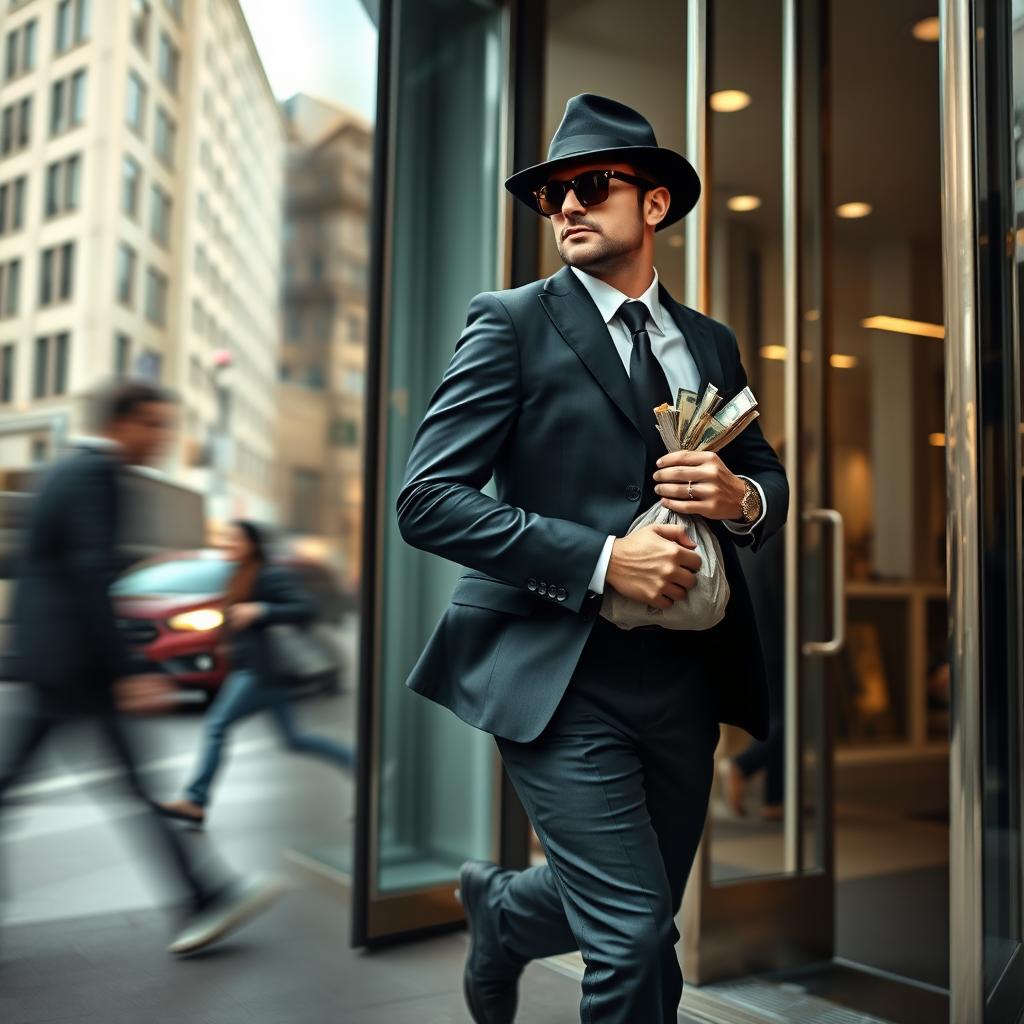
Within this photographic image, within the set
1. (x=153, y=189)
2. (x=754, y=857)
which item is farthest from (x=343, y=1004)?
(x=153, y=189)

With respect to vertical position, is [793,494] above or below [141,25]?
below

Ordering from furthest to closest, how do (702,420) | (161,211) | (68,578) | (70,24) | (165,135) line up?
(161,211), (165,135), (70,24), (68,578), (702,420)

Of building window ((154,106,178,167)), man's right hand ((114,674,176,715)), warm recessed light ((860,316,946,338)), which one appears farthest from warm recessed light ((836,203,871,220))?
man's right hand ((114,674,176,715))

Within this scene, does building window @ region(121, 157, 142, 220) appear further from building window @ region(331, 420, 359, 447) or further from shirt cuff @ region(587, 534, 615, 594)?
shirt cuff @ region(587, 534, 615, 594)

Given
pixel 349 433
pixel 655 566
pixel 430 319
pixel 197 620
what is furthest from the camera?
pixel 197 620

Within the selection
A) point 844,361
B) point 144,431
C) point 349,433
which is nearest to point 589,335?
point 144,431

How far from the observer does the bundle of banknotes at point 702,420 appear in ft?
5.84

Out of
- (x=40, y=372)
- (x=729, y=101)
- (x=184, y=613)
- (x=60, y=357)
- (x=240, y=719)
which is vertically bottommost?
(x=240, y=719)

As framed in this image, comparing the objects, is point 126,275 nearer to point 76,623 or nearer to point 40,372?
point 40,372

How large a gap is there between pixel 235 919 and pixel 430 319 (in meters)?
1.97

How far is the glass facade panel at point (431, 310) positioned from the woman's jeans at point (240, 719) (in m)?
0.33

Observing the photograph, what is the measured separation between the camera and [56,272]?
761cm

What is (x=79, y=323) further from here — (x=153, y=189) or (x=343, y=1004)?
(x=343, y=1004)

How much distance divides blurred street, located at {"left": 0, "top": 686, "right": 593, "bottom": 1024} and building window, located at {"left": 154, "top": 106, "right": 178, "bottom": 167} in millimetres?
6921
